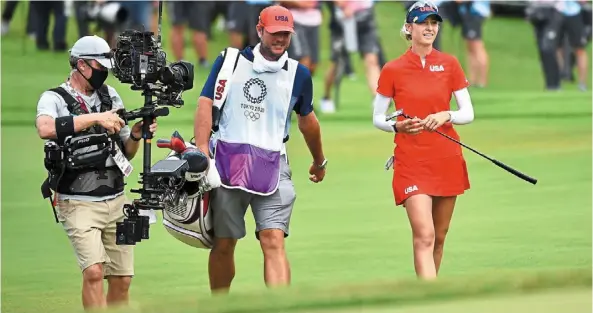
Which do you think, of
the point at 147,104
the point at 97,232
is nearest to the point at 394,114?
the point at 147,104

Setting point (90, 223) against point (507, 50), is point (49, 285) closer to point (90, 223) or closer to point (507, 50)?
point (90, 223)

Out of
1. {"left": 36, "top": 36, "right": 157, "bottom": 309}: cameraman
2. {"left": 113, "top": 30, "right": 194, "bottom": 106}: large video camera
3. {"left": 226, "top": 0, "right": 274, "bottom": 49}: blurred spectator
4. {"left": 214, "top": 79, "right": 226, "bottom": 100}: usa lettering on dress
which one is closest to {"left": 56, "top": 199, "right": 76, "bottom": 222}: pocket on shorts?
{"left": 36, "top": 36, "right": 157, "bottom": 309}: cameraman

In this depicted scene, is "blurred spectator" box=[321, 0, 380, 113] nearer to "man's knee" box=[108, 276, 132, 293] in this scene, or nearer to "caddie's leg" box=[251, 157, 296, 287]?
"caddie's leg" box=[251, 157, 296, 287]

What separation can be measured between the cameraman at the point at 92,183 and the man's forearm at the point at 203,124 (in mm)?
381

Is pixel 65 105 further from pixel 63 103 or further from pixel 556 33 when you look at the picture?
pixel 556 33

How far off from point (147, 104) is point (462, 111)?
2016 millimetres

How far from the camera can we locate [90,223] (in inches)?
369

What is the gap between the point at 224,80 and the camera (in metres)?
9.61

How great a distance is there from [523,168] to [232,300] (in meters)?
9.42

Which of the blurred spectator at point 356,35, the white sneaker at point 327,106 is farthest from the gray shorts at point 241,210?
the white sneaker at point 327,106

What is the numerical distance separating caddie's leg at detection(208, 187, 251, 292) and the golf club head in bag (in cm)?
6

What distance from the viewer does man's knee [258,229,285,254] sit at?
9.60 meters

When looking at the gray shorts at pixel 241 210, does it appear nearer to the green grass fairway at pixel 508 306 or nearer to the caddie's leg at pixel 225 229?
the caddie's leg at pixel 225 229

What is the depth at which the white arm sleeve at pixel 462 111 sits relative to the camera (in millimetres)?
9834
